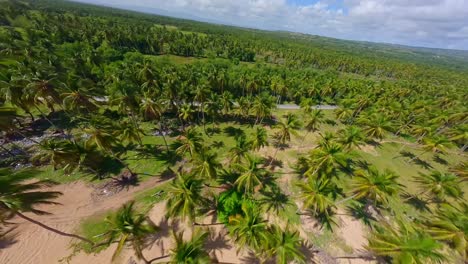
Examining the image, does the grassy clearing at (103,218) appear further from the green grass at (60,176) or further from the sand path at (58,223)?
the green grass at (60,176)

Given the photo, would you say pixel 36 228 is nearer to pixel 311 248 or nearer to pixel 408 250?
pixel 311 248

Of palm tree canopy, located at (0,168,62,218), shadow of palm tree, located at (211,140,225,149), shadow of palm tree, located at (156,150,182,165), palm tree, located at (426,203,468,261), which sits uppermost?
palm tree canopy, located at (0,168,62,218)

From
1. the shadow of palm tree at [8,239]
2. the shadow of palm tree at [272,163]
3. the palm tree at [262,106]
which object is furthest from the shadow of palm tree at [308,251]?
the shadow of palm tree at [8,239]

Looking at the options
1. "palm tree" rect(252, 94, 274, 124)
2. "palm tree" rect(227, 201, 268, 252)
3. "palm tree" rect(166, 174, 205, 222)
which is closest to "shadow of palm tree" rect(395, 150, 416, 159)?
"palm tree" rect(252, 94, 274, 124)

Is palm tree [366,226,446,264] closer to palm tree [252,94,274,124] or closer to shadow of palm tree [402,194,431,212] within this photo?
shadow of palm tree [402,194,431,212]

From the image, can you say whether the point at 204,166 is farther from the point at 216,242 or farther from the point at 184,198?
the point at 216,242

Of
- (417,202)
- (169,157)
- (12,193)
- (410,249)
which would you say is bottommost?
(169,157)

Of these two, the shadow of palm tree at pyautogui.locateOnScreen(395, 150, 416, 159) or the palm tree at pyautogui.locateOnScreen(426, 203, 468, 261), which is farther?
the shadow of palm tree at pyautogui.locateOnScreen(395, 150, 416, 159)

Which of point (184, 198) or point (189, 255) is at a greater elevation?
point (184, 198)

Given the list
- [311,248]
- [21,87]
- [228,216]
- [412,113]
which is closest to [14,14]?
[21,87]

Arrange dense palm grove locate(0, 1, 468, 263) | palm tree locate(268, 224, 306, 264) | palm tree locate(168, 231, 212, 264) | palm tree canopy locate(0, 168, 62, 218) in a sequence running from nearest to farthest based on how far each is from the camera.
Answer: palm tree canopy locate(0, 168, 62, 218), palm tree locate(168, 231, 212, 264), palm tree locate(268, 224, 306, 264), dense palm grove locate(0, 1, 468, 263)

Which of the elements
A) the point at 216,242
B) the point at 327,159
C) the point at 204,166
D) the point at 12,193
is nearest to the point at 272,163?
the point at 327,159
